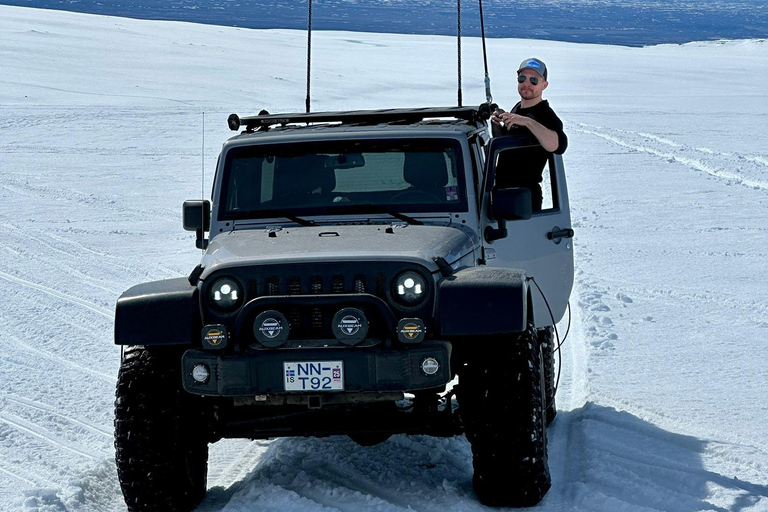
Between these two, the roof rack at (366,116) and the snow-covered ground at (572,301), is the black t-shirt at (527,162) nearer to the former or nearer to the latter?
the roof rack at (366,116)

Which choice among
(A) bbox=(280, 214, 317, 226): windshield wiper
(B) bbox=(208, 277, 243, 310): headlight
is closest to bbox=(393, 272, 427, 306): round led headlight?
(B) bbox=(208, 277, 243, 310): headlight

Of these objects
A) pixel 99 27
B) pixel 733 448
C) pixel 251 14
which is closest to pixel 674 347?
pixel 733 448

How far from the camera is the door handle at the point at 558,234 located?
21.6ft

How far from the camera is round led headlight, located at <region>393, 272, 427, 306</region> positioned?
4.79 metres

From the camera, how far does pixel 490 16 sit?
132m

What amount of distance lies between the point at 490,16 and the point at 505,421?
429 ft

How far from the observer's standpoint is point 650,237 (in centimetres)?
A: 1327

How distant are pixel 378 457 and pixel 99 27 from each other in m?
54.3

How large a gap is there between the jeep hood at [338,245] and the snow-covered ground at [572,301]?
99cm

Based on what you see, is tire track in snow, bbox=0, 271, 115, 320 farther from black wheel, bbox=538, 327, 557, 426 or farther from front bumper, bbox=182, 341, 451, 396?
front bumper, bbox=182, 341, 451, 396

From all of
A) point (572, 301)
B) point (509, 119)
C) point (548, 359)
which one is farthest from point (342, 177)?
point (572, 301)

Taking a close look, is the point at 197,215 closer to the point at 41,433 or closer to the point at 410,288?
the point at 41,433

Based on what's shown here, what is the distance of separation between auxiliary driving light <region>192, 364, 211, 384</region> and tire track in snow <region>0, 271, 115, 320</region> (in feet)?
15.2

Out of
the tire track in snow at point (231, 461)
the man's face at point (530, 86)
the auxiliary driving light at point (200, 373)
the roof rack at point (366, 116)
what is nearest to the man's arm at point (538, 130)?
the roof rack at point (366, 116)
